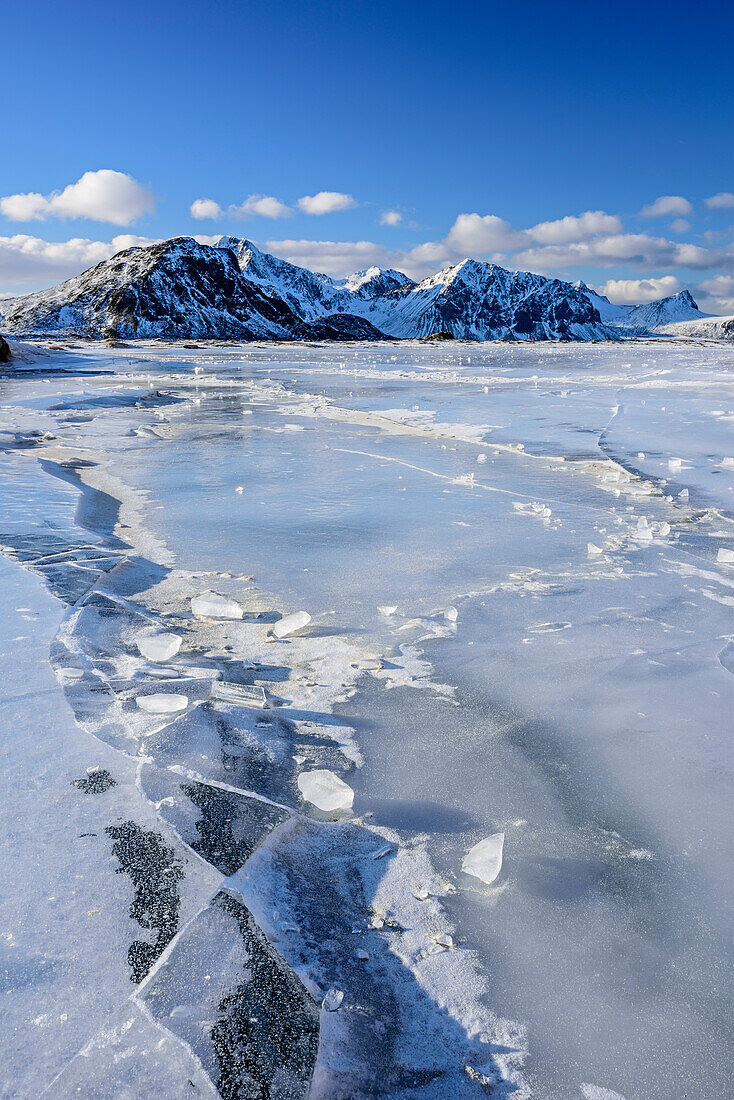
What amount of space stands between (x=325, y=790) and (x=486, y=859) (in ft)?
2.07

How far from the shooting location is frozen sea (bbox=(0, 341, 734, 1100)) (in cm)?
152

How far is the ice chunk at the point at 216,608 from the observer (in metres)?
3.93

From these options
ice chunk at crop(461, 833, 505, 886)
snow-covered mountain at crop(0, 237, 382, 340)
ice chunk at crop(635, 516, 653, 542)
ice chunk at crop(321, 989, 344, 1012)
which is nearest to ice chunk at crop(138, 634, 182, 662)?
ice chunk at crop(461, 833, 505, 886)

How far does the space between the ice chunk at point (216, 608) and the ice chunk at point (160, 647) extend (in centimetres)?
52

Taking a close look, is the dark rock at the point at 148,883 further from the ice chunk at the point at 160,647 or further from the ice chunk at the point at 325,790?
the ice chunk at the point at 160,647

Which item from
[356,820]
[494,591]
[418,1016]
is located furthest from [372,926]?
[494,591]

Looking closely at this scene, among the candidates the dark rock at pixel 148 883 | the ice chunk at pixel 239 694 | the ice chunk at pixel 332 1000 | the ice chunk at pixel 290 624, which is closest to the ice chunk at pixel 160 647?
the ice chunk at pixel 239 694

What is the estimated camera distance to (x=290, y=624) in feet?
12.2

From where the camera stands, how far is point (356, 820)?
230 centimetres

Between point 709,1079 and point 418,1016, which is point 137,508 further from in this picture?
point 709,1079

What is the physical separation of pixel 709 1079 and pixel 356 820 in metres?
1.19

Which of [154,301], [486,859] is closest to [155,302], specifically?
[154,301]

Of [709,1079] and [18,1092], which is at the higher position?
[18,1092]

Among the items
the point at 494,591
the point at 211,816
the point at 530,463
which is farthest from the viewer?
the point at 530,463
